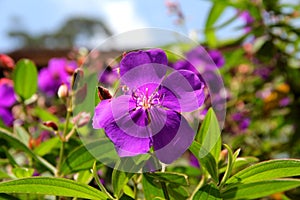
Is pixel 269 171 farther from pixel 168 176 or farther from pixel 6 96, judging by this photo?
pixel 6 96

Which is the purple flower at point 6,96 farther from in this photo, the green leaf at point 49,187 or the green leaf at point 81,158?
the green leaf at point 49,187

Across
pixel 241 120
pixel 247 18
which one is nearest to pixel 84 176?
pixel 241 120

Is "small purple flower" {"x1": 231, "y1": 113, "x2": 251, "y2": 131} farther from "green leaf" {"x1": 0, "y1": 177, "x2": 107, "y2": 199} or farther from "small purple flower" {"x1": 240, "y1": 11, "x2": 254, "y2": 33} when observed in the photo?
"green leaf" {"x1": 0, "y1": 177, "x2": 107, "y2": 199}

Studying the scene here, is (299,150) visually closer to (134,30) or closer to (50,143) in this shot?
(50,143)

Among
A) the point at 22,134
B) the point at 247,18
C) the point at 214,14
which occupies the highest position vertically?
the point at 247,18

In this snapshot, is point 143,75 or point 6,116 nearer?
point 143,75

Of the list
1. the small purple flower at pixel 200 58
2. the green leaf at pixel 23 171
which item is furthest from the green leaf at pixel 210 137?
the small purple flower at pixel 200 58

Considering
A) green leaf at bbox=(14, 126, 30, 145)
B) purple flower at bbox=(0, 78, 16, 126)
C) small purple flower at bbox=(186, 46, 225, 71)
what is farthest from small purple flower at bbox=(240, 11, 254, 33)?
green leaf at bbox=(14, 126, 30, 145)
